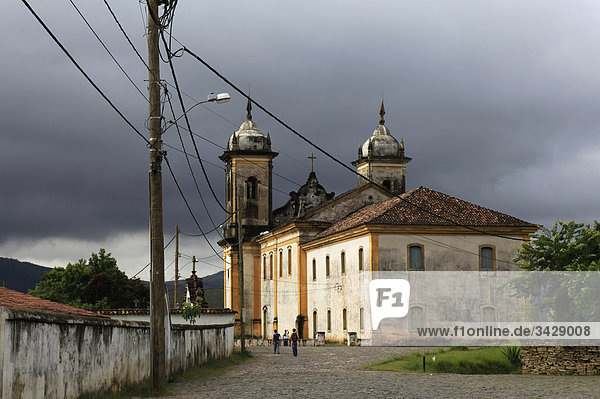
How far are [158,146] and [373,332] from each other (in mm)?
28337

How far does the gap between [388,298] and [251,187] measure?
2529cm

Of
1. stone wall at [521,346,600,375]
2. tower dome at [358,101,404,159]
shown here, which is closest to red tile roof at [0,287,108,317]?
stone wall at [521,346,600,375]

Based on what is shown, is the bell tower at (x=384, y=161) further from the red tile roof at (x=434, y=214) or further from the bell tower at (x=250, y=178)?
the red tile roof at (x=434, y=214)

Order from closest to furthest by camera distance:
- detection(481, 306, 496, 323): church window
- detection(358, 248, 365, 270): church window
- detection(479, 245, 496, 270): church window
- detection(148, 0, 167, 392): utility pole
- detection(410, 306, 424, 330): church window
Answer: detection(148, 0, 167, 392): utility pole < detection(410, 306, 424, 330): church window < detection(481, 306, 496, 323): church window < detection(479, 245, 496, 270): church window < detection(358, 248, 365, 270): church window

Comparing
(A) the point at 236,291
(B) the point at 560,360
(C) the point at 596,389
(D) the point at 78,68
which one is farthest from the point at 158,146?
(A) the point at 236,291

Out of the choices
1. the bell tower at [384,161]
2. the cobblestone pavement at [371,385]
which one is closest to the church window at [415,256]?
the cobblestone pavement at [371,385]

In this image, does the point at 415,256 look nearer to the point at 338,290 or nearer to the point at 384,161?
the point at 338,290

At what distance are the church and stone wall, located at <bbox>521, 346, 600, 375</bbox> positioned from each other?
6.93 metres

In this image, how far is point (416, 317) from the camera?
145 feet

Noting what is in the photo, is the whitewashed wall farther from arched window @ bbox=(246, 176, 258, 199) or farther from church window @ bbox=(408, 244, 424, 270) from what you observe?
arched window @ bbox=(246, 176, 258, 199)

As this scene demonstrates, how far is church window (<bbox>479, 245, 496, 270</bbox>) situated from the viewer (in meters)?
46.1

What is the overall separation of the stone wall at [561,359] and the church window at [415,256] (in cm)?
2141

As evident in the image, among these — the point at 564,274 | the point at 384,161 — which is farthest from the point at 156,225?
the point at 384,161

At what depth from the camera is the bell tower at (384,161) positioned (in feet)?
220
